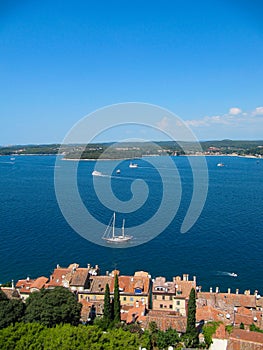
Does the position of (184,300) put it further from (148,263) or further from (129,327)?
(148,263)

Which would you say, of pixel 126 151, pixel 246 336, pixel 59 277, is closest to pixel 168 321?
pixel 246 336

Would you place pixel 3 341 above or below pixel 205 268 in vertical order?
above

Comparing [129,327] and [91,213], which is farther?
[91,213]

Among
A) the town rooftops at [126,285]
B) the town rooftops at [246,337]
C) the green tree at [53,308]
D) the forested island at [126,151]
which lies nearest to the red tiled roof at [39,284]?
the town rooftops at [126,285]

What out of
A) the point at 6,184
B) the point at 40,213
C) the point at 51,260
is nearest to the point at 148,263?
the point at 51,260

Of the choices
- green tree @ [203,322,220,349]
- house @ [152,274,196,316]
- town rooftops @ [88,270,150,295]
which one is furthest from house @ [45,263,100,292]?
green tree @ [203,322,220,349]

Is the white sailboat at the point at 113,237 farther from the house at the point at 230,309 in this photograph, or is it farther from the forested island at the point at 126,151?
the forested island at the point at 126,151
